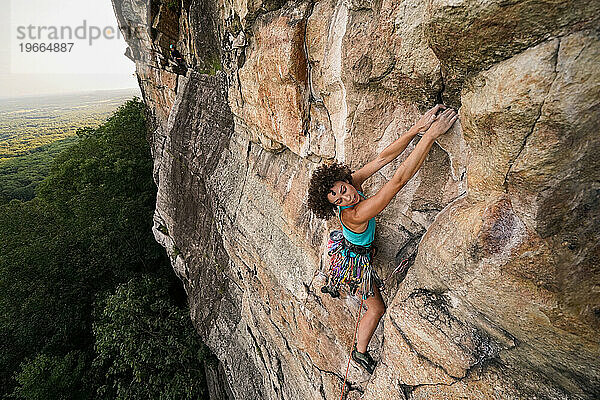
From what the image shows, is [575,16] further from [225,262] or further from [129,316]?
[129,316]

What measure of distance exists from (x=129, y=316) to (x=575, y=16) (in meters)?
12.5

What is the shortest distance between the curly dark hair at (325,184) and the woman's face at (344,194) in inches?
2.9

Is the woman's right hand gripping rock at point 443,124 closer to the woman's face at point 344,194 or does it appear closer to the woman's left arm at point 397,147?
the woman's left arm at point 397,147

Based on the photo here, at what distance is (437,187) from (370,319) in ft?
5.12

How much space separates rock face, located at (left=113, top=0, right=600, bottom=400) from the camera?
1759 millimetres

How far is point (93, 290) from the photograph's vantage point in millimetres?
14070

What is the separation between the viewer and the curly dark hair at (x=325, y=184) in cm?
296

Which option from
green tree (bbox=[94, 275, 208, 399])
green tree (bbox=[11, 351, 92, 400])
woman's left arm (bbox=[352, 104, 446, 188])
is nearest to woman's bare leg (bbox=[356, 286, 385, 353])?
woman's left arm (bbox=[352, 104, 446, 188])

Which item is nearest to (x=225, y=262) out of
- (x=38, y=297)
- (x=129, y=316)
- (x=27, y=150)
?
(x=129, y=316)

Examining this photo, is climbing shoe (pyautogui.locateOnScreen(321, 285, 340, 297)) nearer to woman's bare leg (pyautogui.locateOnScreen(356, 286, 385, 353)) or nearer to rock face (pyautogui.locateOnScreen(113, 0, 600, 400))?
rock face (pyautogui.locateOnScreen(113, 0, 600, 400))

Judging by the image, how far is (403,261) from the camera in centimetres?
312

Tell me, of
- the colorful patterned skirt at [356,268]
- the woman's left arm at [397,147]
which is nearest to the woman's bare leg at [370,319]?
the colorful patterned skirt at [356,268]

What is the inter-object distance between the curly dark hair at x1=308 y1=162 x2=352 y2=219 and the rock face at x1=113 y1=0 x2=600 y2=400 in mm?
472

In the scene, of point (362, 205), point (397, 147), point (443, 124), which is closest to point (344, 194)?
point (362, 205)
